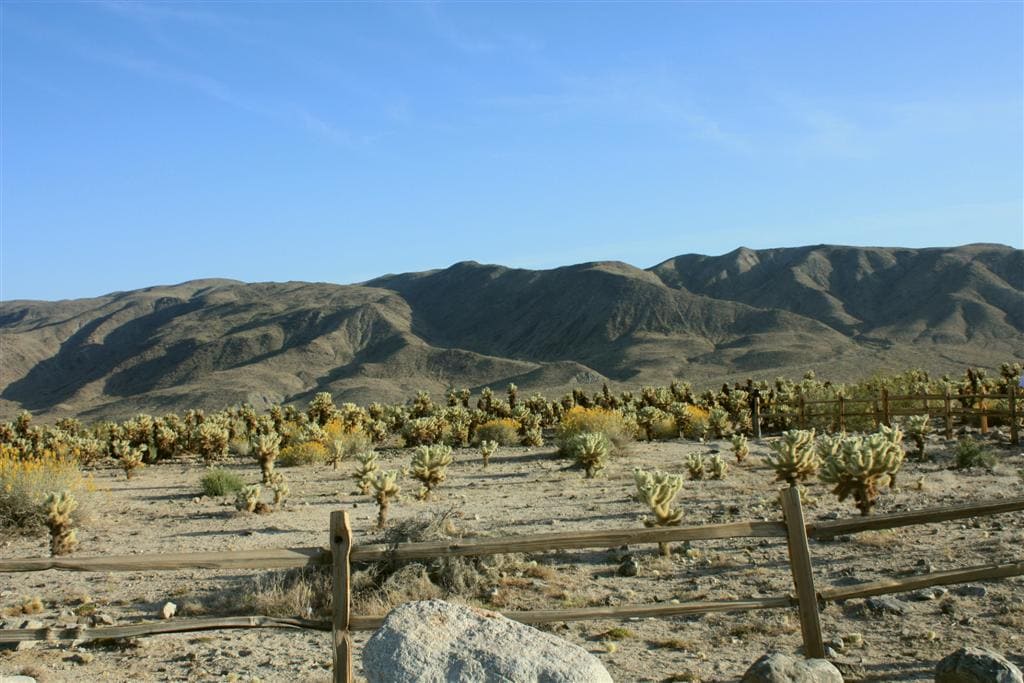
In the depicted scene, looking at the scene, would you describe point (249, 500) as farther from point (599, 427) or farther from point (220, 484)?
point (599, 427)

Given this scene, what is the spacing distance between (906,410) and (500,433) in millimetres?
12291

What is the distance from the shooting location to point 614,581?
32.1 ft

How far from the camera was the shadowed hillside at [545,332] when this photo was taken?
263 ft

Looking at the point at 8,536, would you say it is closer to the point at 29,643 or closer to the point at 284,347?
the point at 29,643

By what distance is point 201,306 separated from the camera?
130 meters

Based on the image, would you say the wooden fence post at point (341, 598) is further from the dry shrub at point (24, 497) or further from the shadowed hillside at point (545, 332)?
the shadowed hillside at point (545, 332)

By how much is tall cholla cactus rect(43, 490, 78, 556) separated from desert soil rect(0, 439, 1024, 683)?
43cm

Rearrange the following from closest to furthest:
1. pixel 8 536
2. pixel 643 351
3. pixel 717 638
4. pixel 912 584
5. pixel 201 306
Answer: pixel 912 584 → pixel 717 638 → pixel 8 536 → pixel 643 351 → pixel 201 306

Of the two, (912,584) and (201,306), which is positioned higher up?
(201,306)

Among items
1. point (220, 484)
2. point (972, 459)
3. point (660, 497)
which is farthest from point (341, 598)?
point (972, 459)

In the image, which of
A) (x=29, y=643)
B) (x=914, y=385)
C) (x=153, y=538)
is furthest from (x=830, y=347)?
(x=29, y=643)

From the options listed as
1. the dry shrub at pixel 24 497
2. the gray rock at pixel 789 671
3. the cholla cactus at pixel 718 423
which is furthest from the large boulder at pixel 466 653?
the cholla cactus at pixel 718 423

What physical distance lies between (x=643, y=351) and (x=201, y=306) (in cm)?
7373

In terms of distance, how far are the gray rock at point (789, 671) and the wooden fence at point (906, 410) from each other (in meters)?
18.4
